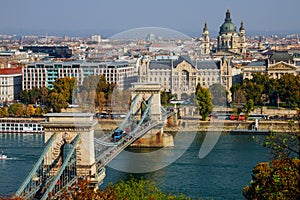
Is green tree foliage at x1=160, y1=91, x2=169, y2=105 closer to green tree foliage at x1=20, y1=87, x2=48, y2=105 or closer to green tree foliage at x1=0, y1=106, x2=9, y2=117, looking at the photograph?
green tree foliage at x1=20, y1=87, x2=48, y2=105

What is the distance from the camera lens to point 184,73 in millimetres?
20109

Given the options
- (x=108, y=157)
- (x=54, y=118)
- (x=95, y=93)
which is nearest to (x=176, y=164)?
(x=108, y=157)

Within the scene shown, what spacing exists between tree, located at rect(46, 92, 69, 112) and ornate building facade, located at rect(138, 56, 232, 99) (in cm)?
248

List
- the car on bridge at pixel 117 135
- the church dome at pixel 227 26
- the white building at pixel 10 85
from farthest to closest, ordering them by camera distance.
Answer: the church dome at pixel 227 26
the white building at pixel 10 85
the car on bridge at pixel 117 135

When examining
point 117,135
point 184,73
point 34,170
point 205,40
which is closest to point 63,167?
point 34,170

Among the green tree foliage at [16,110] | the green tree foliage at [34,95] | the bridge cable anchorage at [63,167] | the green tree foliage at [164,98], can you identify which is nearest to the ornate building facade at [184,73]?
the green tree foliage at [164,98]

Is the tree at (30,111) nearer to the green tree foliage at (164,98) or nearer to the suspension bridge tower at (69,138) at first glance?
the green tree foliage at (164,98)

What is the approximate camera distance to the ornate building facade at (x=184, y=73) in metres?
19.2

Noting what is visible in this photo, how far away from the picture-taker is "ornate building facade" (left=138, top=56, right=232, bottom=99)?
19.2 meters

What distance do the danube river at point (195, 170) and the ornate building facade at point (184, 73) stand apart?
639 cm

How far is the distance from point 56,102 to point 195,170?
298 inches

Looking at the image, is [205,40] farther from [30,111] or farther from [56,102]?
[30,111]

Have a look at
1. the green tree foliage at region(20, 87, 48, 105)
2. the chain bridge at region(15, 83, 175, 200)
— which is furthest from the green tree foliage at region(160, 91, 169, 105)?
the chain bridge at region(15, 83, 175, 200)

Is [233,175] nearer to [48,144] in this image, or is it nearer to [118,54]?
[48,144]
